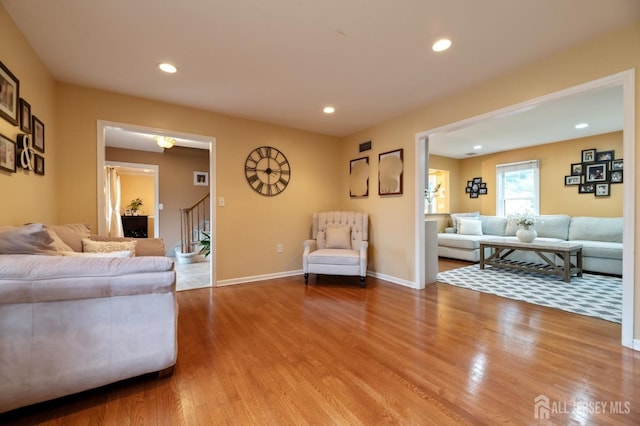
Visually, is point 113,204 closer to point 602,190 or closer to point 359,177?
point 359,177

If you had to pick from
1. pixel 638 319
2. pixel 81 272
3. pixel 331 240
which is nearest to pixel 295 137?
pixel 331 240

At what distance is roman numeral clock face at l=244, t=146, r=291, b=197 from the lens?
3.89 meters

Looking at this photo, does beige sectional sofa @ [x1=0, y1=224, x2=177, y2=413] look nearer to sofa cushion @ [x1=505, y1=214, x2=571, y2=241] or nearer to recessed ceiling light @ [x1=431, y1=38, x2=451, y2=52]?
recessed ceiling light @ [x1=431, y1=38, x2=451, y2=52]

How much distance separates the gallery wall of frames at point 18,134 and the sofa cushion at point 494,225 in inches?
282

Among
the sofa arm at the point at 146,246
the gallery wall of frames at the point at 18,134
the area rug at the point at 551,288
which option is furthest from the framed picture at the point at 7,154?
the area rug at the point at 551,288

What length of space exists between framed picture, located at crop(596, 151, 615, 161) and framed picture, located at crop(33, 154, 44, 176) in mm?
7802

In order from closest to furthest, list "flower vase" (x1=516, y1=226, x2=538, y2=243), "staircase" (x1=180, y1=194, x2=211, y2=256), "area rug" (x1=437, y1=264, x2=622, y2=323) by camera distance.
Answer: "area rug" (x1=437, y1=264, x2=622, y2=323) → "flower vase" (x1=516, y1=226, x2=538, y2=243) → "staircase" (x1=180, y1=194, x2=211, y2=256)

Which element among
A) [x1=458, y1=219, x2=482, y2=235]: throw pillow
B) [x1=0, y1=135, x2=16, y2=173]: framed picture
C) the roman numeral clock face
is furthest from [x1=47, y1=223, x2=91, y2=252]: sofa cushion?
[x1=458, y1=219, x2=482, y2=235]: throw pillow

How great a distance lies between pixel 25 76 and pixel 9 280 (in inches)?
72.0

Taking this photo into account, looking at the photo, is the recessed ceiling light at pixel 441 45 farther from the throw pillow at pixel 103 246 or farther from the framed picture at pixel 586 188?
the framed picture at pixel 586 188

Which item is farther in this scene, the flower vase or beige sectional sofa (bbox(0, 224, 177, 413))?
the flower vase

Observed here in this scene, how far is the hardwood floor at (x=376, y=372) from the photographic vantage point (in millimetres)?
1322

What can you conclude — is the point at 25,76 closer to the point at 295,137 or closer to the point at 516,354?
the point at 295,137

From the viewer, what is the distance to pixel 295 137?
14.1ft
